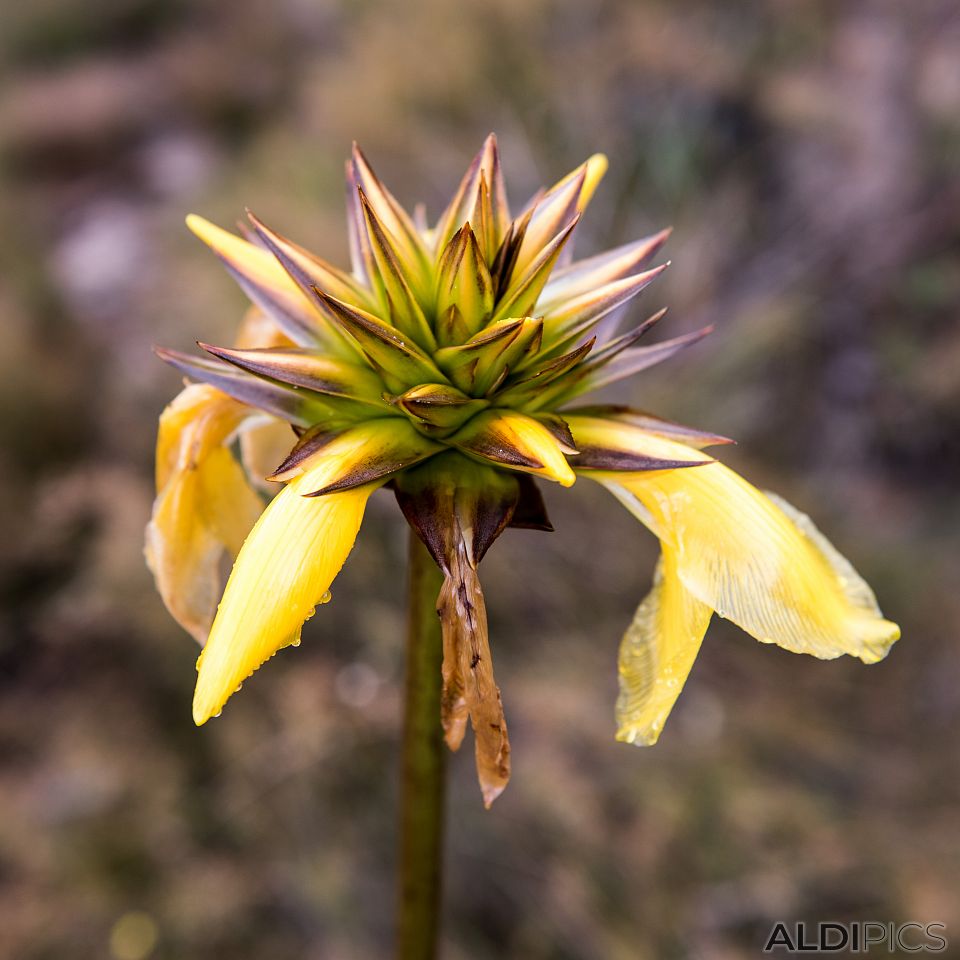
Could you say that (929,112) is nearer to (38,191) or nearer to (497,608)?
(497,608)

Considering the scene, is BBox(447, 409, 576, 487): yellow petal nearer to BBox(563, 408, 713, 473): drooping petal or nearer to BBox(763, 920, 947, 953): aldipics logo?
BBox(563, 408, 713, 473): drooping petal

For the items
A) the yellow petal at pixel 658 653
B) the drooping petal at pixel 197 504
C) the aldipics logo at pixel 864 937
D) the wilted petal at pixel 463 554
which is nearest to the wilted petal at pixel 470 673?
the wilted petal at pixel 463 554

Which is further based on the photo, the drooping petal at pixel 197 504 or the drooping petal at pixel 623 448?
the drooping petal at pixel 197 504

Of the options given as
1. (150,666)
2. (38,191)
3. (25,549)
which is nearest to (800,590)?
(150,666)

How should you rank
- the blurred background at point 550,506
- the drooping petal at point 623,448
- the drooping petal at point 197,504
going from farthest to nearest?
the blurred background at point 550,506
the drooping petal at point 197,504
the drooping petal at point 623,448

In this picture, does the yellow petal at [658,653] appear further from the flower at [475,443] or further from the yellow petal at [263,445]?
the yellow petal at [263,445]

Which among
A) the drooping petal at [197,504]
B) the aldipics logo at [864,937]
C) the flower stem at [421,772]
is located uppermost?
the drooping petal at [197,504]
